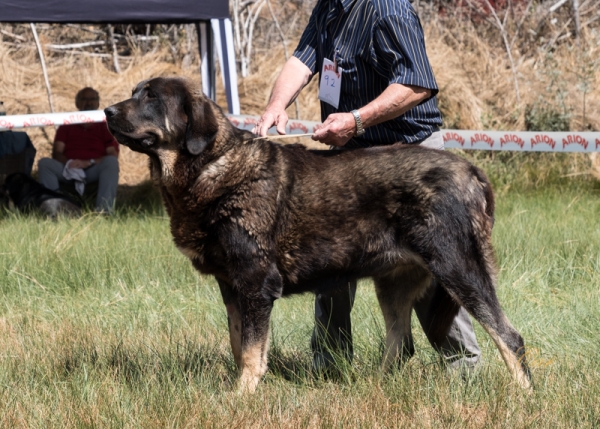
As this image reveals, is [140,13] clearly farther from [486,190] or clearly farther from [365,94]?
[486,190]

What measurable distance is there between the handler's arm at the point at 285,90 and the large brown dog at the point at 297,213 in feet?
1.08

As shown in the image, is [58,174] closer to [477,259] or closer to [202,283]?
[202,283]

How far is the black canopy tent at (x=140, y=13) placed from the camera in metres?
8.02

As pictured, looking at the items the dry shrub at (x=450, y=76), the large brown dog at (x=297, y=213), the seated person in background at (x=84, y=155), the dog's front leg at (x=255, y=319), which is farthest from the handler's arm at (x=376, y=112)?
the dry shrub at (x=450, y=76)

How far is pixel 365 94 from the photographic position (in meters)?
4.00

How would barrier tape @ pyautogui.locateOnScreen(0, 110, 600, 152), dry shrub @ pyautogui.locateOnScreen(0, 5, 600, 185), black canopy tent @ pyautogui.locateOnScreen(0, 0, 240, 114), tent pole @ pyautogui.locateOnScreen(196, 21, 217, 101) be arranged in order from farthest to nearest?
dry shrub @ pyautogui.locateOnScreen(0, 5, 600, 185) < tent pole @ pyautogui.locateOnScreen(196, 21, 217, 101) < barrier tape @ pyautogui.locateOnScreen(0, 110, 600, 152) < black canopy tent @ pyautogui.locateOnScreen(0, 0, 240, 114)

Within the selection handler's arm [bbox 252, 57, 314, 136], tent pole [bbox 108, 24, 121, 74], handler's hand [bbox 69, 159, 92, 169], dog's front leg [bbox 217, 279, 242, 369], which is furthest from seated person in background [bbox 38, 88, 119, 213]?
dog's front leg [bbox 217, 279, 242, 369]

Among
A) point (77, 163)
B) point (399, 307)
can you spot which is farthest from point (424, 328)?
point (77, 163)

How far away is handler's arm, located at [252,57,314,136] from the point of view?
4.06 metres

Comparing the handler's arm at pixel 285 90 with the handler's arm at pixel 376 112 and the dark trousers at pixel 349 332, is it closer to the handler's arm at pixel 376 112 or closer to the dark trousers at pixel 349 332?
the handler's arm at pixel 376 112

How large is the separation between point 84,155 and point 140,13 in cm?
251

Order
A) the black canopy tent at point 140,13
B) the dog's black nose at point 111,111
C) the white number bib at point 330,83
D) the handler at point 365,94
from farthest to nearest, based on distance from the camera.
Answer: the black canopy tent at point 140,13, the white number bib at point 330,83, the handler at point 365,94, the dog's black nose at point 111,111

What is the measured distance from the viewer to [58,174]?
1002cm

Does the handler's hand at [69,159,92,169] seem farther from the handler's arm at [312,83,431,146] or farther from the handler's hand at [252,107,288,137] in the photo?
the handler's arm at [312,83,431,146]
